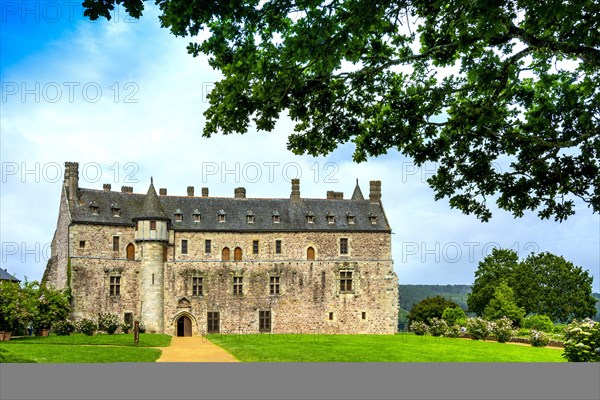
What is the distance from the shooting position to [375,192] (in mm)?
54188

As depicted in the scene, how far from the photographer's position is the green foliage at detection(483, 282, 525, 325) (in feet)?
179

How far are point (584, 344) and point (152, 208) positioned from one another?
3453 centimetres

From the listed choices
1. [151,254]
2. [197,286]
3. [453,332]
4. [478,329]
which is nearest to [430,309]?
[453,332]

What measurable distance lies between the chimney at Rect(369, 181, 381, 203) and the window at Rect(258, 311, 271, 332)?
12.5 m

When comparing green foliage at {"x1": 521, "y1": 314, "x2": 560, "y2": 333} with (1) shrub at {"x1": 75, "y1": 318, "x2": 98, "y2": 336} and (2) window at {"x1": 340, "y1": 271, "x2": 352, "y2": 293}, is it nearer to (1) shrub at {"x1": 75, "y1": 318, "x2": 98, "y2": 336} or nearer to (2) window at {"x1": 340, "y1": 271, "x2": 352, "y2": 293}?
(2) window at {"x1": 340, "y1": 271, "x2": 352, "y2": 293}

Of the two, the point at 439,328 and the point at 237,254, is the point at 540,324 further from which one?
the point at 237,254

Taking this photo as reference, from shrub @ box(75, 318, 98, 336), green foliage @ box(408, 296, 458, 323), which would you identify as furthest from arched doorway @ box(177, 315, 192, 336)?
green foliage @ box(408, 296, 458, 323)

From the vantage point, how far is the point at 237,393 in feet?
37.3

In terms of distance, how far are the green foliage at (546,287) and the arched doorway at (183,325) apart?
29.7m

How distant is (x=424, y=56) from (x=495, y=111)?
2.30 metres

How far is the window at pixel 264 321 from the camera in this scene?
164 ft

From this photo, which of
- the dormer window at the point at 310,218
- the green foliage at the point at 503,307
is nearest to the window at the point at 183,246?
the dormer window at the point at 310,218

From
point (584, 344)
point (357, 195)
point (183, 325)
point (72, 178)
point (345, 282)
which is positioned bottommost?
point (183, 325)

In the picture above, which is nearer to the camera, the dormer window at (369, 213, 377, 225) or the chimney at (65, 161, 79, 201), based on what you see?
the chimney at (65, 161, 79, 201)
